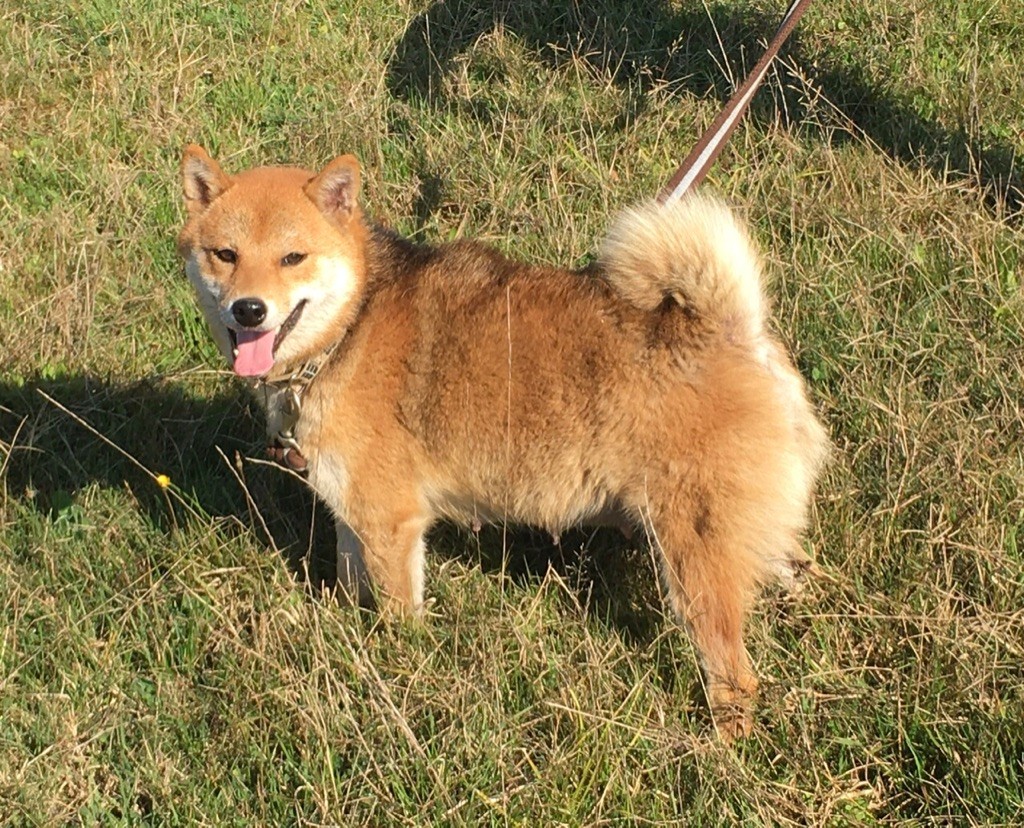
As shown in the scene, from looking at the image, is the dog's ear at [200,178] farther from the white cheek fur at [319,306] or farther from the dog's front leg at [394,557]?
the dog's front leg at [394,557]

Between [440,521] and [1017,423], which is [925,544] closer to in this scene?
[1017,423]

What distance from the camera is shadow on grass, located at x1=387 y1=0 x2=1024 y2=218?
5.51 m

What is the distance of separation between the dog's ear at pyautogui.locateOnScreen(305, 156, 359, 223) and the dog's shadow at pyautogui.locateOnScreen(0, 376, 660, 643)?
0.92m

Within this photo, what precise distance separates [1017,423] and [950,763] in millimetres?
1368

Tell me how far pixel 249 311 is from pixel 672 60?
11.5 ft

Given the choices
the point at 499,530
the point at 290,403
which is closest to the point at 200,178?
the point at 290,403

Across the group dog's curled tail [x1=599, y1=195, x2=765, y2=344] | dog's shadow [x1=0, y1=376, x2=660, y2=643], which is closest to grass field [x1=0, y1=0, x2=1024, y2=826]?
dog's shadow [x1=0, y1=376, x2=660, y2=643]

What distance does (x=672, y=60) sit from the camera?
609 centimetres

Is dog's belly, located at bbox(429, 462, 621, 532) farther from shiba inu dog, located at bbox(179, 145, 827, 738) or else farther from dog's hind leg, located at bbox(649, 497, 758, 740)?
dog's hind leg, located at bbox(649, 497, 758, 740)

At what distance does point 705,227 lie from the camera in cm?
323

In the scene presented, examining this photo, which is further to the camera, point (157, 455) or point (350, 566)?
point (157, 455)

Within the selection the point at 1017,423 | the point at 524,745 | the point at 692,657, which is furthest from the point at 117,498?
the point at 1017,423

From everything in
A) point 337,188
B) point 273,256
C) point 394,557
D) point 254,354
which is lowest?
point 394,557

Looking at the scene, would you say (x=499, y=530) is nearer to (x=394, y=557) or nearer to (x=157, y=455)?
(x=394, y=557)
